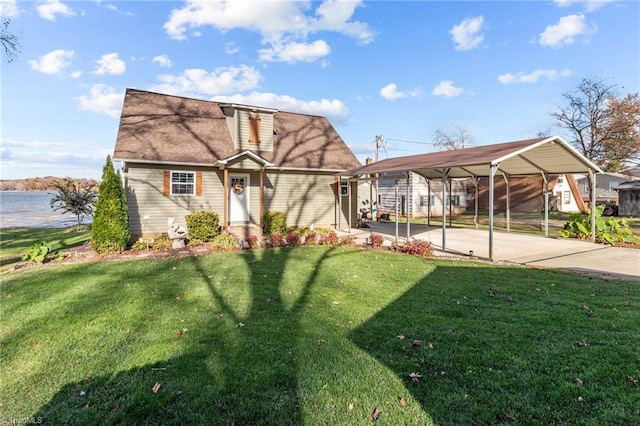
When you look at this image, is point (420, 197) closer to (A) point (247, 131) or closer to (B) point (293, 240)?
(A) point (247, 131)

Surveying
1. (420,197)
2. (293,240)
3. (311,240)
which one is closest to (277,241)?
(293,240)

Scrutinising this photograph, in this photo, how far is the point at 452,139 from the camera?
46.8 meters

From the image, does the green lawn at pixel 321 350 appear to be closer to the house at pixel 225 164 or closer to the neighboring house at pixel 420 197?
the house at pixel 225 164

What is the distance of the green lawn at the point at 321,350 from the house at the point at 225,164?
600 centimetres

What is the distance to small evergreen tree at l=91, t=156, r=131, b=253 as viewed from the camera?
9.91 metres

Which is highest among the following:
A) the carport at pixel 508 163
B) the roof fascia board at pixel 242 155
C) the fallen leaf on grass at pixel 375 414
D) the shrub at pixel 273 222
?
the roof fascia board at pixel 242 155

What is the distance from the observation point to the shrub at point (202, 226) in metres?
11.7

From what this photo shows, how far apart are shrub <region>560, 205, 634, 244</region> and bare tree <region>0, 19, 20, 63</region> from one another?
76.6ft

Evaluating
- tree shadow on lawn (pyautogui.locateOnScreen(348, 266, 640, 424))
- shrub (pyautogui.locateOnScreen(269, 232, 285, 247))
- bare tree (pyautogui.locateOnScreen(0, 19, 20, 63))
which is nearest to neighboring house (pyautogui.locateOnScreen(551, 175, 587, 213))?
tree shadow on lawn (pyautogui.locateOnScreen(348, 266, 640, 424))

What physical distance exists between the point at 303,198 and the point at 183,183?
5352 mm

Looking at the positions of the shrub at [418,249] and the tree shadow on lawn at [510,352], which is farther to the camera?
the shrub at [418,249]

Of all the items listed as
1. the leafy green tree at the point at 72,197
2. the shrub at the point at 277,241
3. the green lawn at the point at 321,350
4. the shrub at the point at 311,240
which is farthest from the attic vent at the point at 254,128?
the leafy green tree at the point at 72,197

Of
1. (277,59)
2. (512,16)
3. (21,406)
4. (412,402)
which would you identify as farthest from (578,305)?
(277,59)

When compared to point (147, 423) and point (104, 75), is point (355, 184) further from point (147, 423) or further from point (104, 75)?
point (147, 423)
